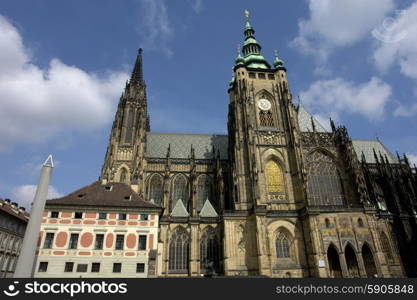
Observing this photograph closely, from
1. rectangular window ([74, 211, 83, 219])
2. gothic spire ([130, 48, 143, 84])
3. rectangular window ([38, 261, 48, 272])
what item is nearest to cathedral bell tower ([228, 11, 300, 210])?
rectangular window ([74, 211, 83, 219])

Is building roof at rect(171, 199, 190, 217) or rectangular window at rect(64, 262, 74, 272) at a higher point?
building roof at rect(171, 199, 190, 217)

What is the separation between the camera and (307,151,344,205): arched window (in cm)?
3975

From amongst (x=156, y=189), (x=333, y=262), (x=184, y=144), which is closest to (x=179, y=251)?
(x=156, y=189)

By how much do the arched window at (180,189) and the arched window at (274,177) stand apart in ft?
43.9

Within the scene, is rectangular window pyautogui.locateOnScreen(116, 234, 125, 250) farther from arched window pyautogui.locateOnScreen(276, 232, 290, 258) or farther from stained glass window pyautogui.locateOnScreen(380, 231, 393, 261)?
stained glass window pyautogui.locateOnScreen(380, 231, 393, 261)

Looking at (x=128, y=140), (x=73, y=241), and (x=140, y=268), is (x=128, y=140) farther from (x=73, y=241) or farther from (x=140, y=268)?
(x=140, y=268)

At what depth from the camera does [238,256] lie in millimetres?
34188

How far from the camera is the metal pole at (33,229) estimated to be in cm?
1144

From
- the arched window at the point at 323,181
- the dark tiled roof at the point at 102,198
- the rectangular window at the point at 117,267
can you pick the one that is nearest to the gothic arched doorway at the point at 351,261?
the arched window at the point at 323,181

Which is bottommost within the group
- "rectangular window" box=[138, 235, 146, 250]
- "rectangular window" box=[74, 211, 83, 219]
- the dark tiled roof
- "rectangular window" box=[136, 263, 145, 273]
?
"rectangular window" box=[136, 263, 145, 273]

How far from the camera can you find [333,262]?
34188 mm

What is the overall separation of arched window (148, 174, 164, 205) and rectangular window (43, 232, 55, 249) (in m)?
18.1

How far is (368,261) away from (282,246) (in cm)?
1000

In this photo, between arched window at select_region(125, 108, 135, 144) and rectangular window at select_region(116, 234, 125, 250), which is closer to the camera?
rectangular window at select_region(116, 234, 125, 250)
